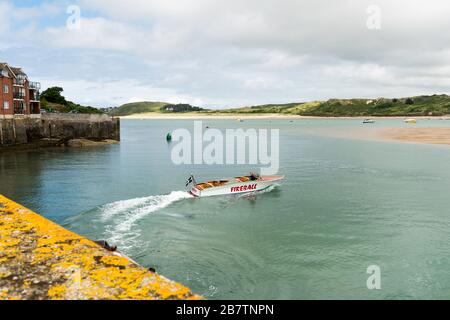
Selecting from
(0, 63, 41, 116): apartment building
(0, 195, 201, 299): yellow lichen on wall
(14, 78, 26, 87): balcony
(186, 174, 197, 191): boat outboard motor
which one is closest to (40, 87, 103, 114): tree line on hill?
(0, 63, 41, 116): apartment building

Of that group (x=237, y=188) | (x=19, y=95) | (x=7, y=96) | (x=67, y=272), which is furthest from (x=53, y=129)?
(x=67, y=272)

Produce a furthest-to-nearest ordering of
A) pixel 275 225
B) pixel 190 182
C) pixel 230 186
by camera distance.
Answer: pixel 190 182 → pixel 230 186 → pixel 275 225

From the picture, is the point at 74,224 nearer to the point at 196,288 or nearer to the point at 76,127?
the point at 196,288

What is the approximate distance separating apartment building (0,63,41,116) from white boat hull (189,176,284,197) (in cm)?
5054

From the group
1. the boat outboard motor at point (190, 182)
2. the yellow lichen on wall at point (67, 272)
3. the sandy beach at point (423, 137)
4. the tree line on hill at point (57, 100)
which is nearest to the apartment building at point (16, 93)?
the tree line on hill at point (57, 100)

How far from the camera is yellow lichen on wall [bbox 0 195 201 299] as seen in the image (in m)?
4.64

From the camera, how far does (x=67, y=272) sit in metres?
5.18

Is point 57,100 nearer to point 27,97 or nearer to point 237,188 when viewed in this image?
point 27,97

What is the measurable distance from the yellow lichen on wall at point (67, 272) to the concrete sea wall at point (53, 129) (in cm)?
6635

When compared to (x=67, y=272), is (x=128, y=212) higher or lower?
lower

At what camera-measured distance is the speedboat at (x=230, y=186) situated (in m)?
32.7

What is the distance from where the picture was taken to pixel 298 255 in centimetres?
1880

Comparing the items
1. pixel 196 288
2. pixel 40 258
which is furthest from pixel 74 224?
pixel 40 258

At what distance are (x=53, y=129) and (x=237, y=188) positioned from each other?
56.3m
